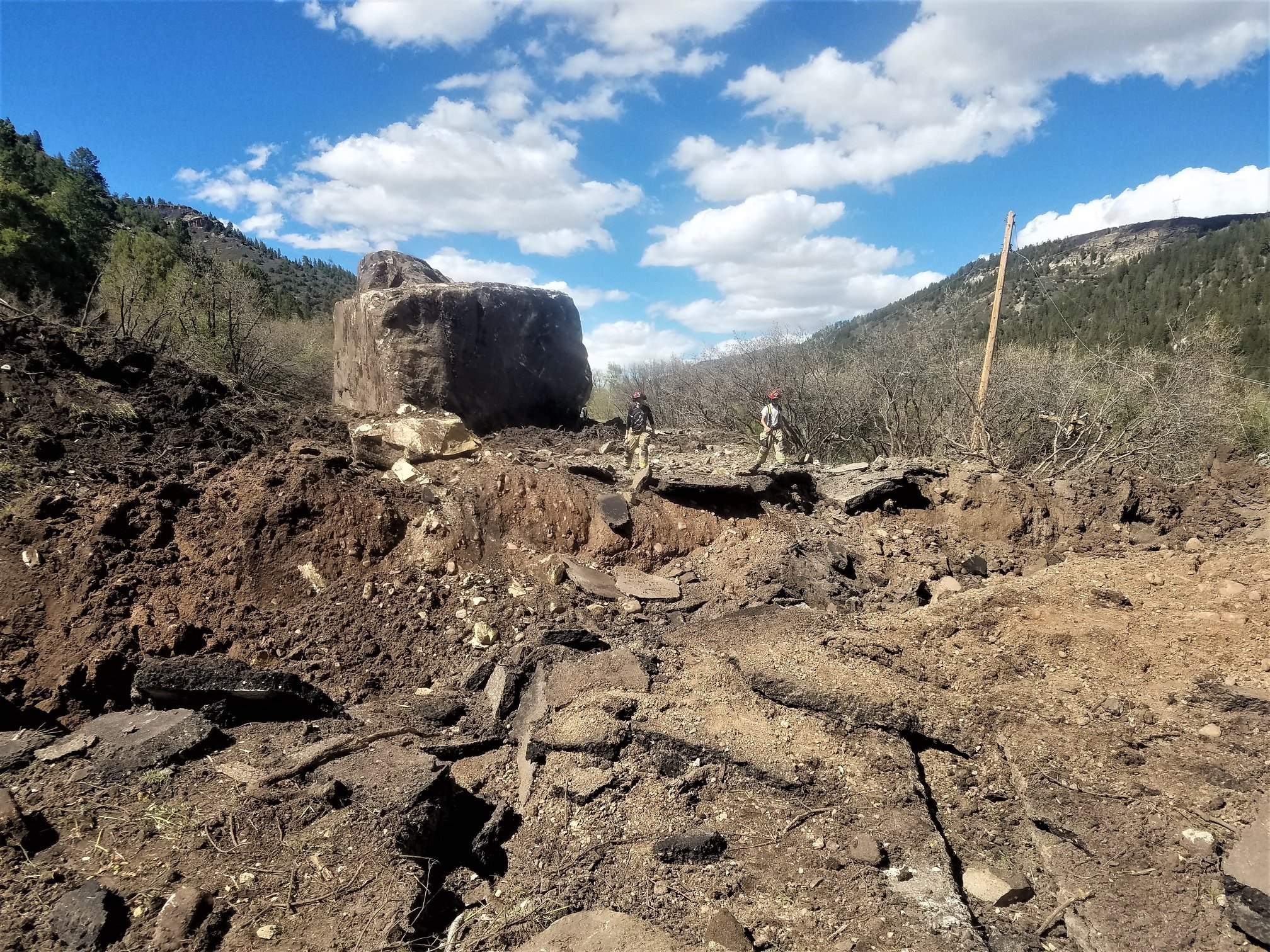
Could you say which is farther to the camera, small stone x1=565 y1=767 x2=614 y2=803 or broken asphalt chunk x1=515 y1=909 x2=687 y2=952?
small stone x1=565 y1=767 x2=614 y2=803

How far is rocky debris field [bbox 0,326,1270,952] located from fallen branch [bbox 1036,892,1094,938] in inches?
0.6

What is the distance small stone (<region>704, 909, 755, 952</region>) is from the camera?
2.61 metres

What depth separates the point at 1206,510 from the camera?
7.17m

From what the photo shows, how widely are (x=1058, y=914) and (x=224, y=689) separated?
438 cm

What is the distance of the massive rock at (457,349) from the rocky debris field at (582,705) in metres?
2.09

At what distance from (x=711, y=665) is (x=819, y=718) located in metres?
0.80

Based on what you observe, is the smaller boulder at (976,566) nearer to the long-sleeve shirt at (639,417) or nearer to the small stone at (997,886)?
the small stone at (997,886)

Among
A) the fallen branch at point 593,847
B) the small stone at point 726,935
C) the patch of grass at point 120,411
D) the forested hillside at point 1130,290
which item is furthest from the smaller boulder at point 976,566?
the forested hillside at point 1130,290

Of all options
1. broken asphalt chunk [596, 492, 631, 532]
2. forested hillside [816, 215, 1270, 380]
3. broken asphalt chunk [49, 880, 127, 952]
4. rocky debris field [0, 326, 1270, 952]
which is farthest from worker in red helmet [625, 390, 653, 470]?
forested hillside [816, 215, 1270, 380]

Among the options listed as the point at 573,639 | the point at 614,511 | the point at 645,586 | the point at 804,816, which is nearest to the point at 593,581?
the point at 645,586

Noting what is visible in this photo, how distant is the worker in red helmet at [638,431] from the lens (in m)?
9.41

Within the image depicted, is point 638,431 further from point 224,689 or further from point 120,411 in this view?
point 224,689

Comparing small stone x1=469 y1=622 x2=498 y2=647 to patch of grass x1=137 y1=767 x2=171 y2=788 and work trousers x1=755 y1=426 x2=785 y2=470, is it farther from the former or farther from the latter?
work trousers x1=755 y1=426 x2=785 y2=470

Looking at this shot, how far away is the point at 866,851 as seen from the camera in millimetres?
3145
